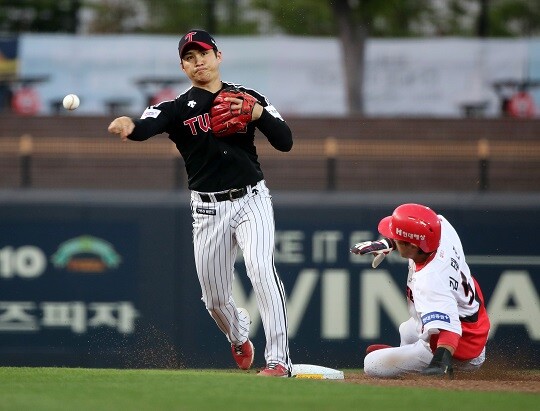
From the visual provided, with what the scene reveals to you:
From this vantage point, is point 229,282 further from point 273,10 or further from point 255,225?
point 273,10

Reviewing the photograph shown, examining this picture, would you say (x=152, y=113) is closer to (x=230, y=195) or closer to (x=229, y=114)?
(x=229, y=114)

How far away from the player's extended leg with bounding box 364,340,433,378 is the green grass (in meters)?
1.00

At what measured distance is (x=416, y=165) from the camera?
12992 mm

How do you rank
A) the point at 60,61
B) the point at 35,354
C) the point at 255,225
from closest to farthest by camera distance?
the point at 255,225
the point at 35,354
the point at 60,61

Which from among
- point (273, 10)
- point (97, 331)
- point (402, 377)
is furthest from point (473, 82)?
point (402, 377)

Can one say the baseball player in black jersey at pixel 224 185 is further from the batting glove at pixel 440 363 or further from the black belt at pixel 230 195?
the batting glove at pixel 440 363

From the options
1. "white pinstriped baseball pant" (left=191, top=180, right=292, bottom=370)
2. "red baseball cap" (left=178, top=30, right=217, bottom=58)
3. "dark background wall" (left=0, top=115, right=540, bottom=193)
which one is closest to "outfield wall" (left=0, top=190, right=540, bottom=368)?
"dark background wall" (left=0, top=115, right=540, bottom=193)

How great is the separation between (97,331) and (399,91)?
7775 millimetres

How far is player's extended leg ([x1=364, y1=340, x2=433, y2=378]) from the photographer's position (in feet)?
24.2

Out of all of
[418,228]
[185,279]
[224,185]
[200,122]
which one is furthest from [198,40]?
[185,279]

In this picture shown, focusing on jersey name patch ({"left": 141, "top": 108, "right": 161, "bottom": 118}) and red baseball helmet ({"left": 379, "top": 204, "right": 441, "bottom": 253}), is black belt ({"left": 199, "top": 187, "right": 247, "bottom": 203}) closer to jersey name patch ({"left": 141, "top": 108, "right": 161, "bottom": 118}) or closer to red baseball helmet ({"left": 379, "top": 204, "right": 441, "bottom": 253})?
jersey name patch ({"left": 141, "top": 108, "right": 161, "bottom": 118})

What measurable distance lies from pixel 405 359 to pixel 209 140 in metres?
1.94

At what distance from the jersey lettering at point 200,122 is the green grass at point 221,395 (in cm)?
148

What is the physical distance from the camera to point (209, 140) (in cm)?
691
